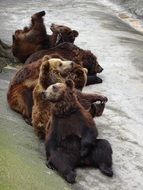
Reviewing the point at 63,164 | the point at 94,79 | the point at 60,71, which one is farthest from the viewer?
the point at 94,79

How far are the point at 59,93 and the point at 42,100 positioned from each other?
77cm

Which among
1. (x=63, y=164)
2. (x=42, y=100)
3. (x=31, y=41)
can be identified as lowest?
(x=31, y=41)

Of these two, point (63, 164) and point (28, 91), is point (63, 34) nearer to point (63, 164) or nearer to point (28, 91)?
point (28, 91)

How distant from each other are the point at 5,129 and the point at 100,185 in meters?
1.56

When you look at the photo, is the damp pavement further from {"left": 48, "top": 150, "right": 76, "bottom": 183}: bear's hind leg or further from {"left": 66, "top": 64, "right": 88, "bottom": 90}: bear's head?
{"left": 66, "top": 64, "right": 88, "bottom": 90}: bear's head

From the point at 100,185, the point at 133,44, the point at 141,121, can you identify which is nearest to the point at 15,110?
the point at 141,121

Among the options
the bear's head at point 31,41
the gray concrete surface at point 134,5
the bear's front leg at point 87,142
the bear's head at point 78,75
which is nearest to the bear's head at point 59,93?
the bear's front leg at point 87,142

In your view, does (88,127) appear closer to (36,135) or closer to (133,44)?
(36,135)

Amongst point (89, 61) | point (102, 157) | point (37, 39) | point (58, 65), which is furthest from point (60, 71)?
point (37, 39)

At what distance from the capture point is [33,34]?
1232 cm

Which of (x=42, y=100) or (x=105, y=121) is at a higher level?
(x=42, y=100)

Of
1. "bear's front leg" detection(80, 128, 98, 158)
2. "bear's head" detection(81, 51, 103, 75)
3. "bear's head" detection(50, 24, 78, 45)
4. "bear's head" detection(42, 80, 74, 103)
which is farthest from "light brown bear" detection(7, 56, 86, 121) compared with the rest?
"bear's head" detection(50, 24, 78, 45)

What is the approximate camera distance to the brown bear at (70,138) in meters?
6.98

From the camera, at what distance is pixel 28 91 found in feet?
28.5
